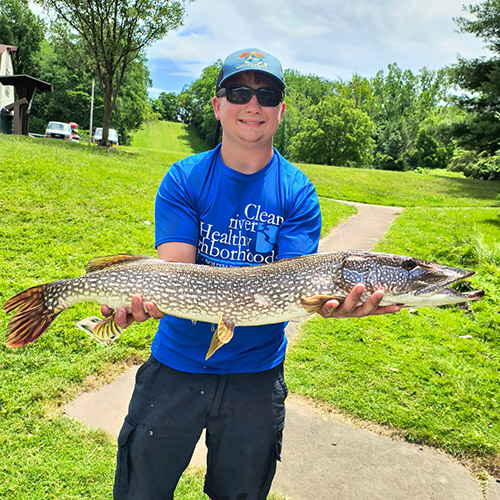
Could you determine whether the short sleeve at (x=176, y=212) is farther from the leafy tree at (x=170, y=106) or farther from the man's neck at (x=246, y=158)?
the leafy tree at (x=170, y=106)

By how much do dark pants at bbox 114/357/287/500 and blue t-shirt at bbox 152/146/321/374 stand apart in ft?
0.36

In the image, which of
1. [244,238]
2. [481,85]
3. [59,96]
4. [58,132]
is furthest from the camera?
[59,96]

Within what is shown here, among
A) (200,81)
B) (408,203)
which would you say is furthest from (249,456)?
(200,81)

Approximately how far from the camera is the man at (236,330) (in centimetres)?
243

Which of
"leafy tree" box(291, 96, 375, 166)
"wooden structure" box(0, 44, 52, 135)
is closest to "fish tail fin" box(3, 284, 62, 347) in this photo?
"wooden structure" box(0, 44, 52, 135)

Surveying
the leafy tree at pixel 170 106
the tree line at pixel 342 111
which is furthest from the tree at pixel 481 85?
the leafy tree at pixel 170 106

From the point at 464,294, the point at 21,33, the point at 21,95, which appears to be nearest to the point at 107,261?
the point at 464,294

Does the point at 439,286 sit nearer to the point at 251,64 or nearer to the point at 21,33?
the point at 251,64

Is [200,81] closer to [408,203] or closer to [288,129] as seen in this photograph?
[288,129]

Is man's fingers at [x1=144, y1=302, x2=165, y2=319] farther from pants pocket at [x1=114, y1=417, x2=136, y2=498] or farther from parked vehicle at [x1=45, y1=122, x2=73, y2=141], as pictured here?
parked vehicle at [x1=45, y1=122, x2=73, y2=141]

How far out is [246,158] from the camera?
8.45ft

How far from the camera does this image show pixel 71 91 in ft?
178

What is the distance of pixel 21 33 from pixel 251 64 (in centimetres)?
6683

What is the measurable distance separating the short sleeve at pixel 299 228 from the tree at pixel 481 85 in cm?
2307
